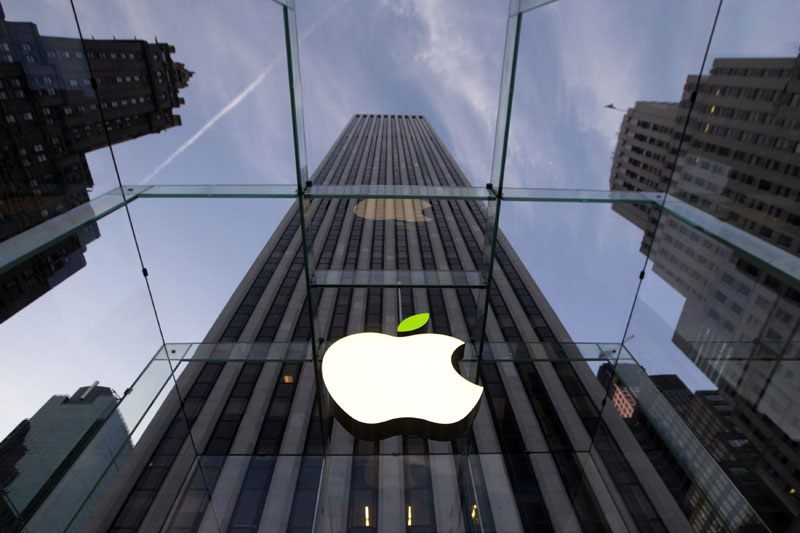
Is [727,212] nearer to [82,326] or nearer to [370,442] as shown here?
[82,326]

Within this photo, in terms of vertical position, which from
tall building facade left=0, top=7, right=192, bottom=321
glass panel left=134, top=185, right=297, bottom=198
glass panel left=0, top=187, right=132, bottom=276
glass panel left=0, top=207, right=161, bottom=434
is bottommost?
glass panel left=0, top=207, right=161, bottom=434

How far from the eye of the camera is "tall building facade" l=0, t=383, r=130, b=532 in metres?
2.45

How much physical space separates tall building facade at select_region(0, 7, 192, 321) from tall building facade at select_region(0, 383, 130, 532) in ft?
3.44

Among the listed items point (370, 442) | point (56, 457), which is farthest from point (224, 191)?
point (370, 442)

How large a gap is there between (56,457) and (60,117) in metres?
3.00

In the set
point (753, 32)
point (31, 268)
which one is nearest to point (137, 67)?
point (31, 268)

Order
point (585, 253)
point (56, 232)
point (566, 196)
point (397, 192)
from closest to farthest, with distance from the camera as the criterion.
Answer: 1. point (56, 232)
2. point (566, 196)
3. point (397, 192)
4. point (585, 253)

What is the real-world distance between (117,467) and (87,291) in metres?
2.42

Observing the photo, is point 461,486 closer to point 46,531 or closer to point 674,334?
point 674,334

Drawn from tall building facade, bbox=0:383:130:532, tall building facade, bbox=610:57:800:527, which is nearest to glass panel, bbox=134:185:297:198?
tall building facade, bbox=0:383:130:532

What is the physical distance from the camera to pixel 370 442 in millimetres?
11211

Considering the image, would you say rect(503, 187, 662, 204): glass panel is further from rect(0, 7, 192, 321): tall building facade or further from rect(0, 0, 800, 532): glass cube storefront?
rect(0, 7, 192, 321): tall building facade

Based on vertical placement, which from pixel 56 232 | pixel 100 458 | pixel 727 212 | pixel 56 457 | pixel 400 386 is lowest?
pixel 100 458

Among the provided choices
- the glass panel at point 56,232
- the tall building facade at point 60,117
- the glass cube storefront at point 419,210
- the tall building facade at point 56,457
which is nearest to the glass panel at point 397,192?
the glass cube storefront at point 419,210
